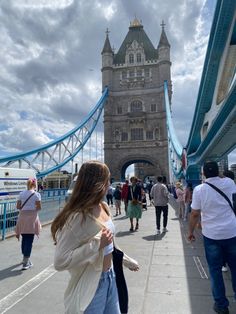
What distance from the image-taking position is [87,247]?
4.68 ft

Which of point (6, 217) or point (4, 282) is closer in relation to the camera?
point (4, 282)

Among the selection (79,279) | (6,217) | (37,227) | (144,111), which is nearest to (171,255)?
(37,227)

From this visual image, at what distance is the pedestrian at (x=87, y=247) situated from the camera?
142 cm

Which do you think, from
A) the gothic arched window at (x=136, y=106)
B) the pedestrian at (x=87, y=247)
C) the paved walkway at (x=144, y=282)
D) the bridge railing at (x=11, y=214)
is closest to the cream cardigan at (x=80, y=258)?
the pedestrian at (x=87, y=247)

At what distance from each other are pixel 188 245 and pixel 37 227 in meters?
3.27

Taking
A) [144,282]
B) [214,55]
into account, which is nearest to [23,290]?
[144,282]

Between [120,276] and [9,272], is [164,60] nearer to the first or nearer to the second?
[9,272]

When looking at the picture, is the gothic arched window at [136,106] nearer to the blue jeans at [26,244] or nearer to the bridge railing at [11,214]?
the bridge railing at [11,214]

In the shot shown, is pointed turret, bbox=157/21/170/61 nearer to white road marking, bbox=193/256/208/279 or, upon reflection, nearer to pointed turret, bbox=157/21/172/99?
pointed turret, bbox=157/21/172/99

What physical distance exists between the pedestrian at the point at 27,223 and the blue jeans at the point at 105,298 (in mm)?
3110

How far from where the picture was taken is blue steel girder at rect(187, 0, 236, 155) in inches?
288

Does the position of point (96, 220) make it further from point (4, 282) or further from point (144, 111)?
point (144, 111)

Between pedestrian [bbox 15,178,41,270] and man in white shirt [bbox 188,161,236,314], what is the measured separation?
275cm

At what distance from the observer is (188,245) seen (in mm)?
5793
